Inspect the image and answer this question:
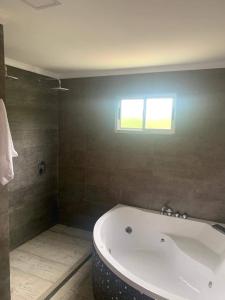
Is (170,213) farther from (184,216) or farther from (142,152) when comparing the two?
(142,152)

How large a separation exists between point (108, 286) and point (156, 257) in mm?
1089

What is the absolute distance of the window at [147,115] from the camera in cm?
307

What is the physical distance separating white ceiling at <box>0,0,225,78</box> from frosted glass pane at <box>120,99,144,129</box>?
51cm

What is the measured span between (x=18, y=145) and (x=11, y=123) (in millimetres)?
300

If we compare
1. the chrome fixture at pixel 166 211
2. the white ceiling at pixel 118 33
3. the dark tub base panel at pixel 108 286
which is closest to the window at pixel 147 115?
the white ceiling at pixel 118 33

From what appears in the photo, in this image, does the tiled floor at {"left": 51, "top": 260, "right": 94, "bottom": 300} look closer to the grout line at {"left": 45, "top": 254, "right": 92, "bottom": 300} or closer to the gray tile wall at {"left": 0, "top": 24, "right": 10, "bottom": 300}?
the grout line at {"left": 45, "top": 254, "right": 92, "bottom": 300}

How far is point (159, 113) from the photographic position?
3.15 m

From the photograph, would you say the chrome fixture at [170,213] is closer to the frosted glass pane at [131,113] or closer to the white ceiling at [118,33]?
the frosted glass pane at [131,113]

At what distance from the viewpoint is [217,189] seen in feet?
9.27

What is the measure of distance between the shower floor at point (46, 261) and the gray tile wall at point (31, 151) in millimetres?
210

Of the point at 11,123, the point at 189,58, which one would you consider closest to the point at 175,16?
the point at 189,58

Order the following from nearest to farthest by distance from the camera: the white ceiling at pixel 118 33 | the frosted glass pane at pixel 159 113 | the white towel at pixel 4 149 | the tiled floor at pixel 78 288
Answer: the white ceiling at pixel 118 33, the white towel at pixel 4 149, the tiled floor at pixel 78 288, the frosted glass pane at pixel 159 113

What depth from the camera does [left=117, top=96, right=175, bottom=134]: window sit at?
307cm

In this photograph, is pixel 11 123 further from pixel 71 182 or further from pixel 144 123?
pixel 144 123
